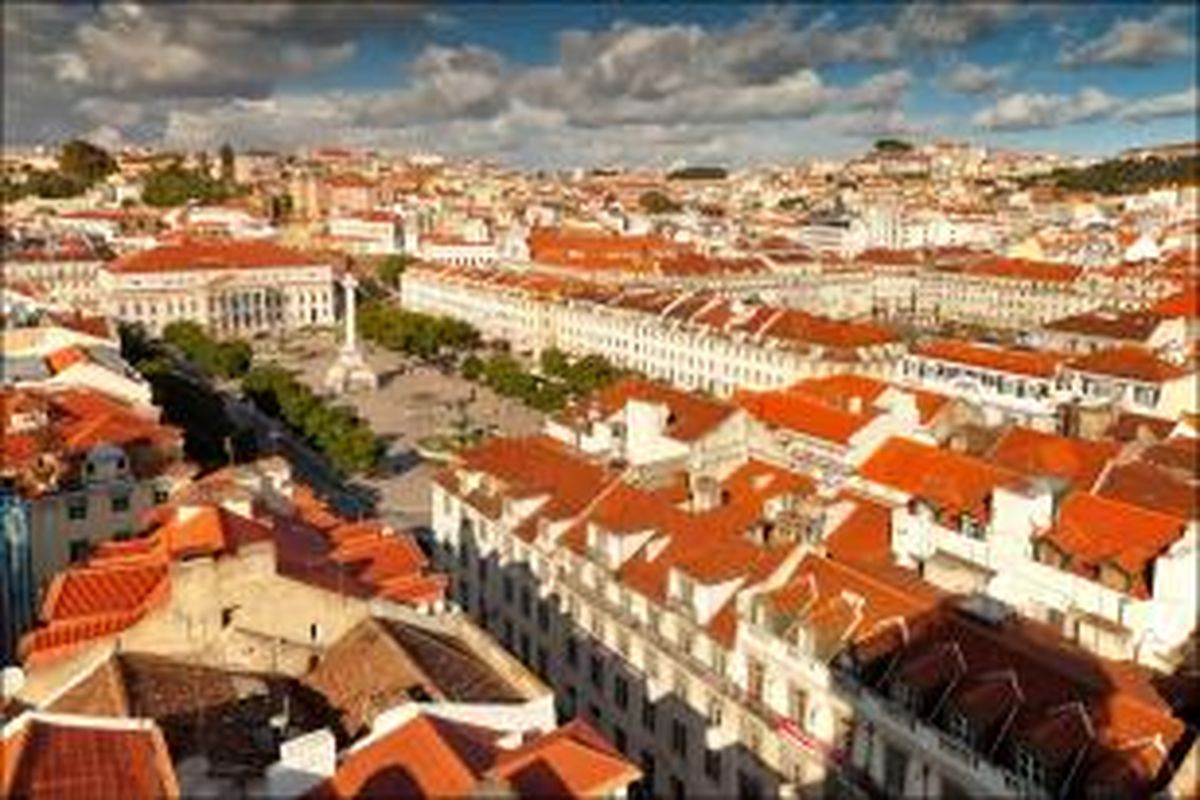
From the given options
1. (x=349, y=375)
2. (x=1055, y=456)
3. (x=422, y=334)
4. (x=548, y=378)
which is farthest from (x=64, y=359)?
(x=422, y=334)

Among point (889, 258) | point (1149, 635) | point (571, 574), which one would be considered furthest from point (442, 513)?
point (889, 258)

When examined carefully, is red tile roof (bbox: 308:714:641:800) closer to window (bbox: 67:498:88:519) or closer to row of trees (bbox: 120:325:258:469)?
window (bbox: 67:498:88:519)

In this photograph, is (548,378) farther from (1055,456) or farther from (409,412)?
(1055,456)

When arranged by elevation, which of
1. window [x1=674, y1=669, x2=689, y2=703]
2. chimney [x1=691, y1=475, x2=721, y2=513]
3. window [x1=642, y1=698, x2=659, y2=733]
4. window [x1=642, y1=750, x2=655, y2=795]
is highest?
chimney [x1=691, y1=475, x2=721, y2=513]

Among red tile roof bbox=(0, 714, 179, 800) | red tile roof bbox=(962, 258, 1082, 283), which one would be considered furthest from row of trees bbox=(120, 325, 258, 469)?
red tile roof bbox=(962, 258, 1082, 283)

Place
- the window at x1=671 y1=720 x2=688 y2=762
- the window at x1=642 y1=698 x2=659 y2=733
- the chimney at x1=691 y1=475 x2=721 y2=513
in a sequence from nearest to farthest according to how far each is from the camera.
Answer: the window at x1=671 y1=720 x2=688 y2=762 → the window at x1=642 y1=698 x2=659 y2=733 → the chimney at x1=691 y1=475 x2=721 y2=513

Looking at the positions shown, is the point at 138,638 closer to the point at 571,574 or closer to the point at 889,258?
the point at 571,574

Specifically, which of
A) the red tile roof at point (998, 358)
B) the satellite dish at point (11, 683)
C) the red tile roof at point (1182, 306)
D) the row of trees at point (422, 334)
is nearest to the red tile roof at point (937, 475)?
the satellite dish at point (11, 683)
